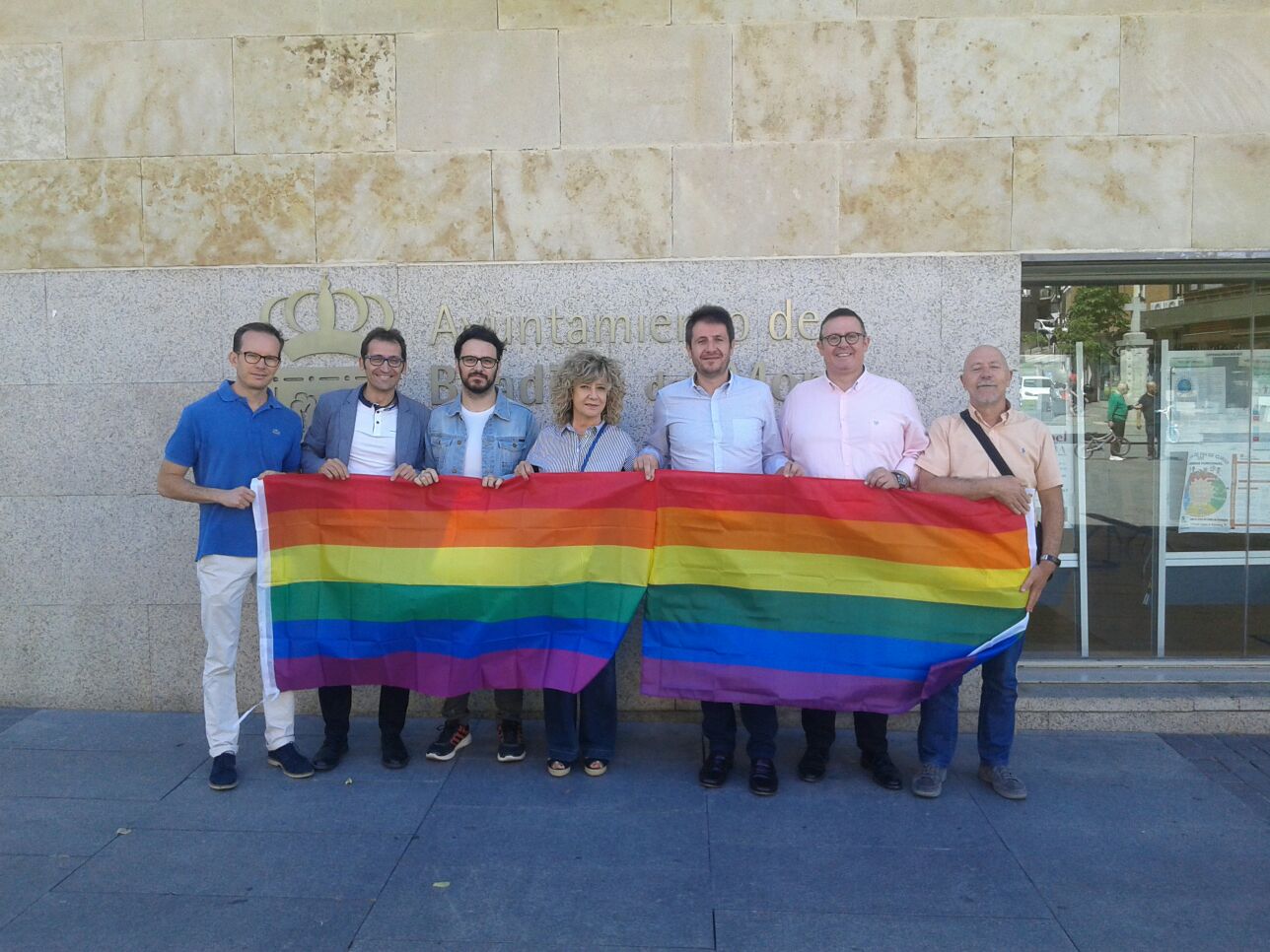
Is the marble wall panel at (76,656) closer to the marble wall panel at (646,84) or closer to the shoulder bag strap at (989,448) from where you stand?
the marble wall panel at (646,84)

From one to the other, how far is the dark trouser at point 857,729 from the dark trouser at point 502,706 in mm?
1459

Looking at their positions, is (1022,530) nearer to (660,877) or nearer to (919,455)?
(919,455)

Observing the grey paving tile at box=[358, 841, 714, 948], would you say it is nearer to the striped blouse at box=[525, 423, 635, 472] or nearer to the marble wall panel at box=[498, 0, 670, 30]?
the striped blouse at box=[525, 423, 635, 472]

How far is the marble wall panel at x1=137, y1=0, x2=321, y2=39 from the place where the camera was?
548cm

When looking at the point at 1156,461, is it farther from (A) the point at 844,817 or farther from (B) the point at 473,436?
(B) the point at 473,436

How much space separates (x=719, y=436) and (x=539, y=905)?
224 cm

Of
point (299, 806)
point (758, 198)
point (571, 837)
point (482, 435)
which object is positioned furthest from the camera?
point (758, 198)

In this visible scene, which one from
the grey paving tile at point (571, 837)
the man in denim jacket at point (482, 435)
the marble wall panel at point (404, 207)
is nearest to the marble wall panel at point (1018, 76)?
the marble wall panel at point (404, 207)

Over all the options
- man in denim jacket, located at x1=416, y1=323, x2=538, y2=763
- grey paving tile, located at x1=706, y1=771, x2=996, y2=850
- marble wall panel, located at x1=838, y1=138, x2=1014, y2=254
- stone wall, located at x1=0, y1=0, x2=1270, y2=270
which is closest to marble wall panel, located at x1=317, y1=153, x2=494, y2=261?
stone wall, located at x1=0, y1=0, x2=1270, y2=270

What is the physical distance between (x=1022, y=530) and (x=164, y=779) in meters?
4.27

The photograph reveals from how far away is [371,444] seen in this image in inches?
189

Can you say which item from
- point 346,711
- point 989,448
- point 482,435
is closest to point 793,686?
point 989,448

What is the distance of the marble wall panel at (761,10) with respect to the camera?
5.29 meters

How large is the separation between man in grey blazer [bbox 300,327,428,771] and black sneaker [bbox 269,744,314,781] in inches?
2.6
